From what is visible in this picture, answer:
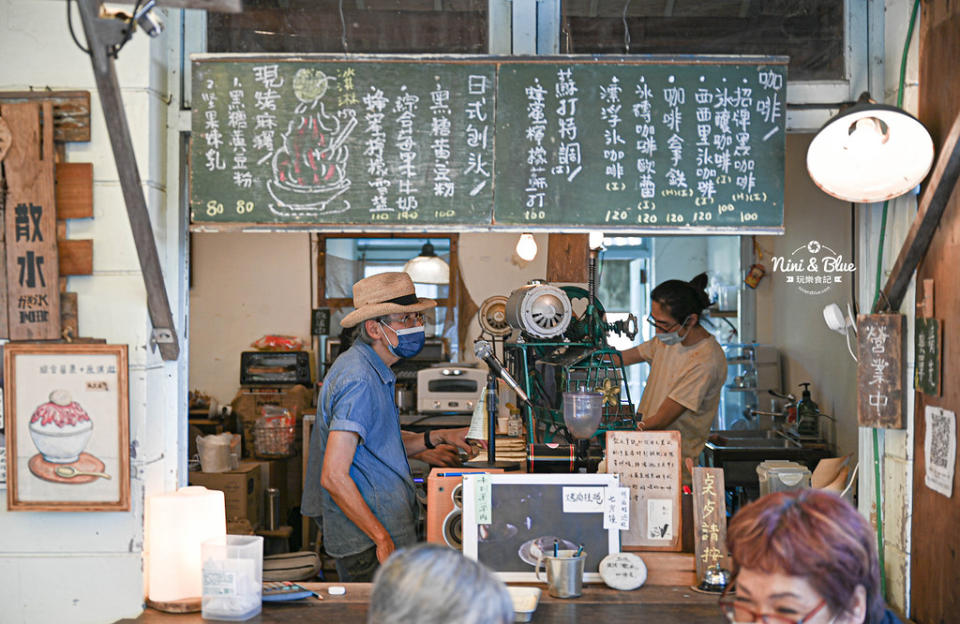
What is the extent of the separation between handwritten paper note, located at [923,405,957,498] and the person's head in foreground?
79 cm

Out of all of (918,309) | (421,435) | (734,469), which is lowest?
(734,469)

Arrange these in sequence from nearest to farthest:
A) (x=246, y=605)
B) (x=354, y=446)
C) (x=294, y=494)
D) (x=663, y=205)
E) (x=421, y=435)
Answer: (x=246, y=605)
(x=663, y=205)
(x=354, y=446)
(x=421, y=435)
(x=294, y=494)

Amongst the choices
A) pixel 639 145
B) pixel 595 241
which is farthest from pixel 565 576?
pixel 595 241

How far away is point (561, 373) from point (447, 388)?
9.25ft

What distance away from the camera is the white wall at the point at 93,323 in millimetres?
2746

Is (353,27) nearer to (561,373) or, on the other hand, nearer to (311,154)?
(311,154)

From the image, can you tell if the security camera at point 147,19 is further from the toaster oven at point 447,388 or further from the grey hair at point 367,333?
the toaster oven at point 447,388

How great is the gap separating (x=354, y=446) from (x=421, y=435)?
100cm

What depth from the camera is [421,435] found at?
4.16m

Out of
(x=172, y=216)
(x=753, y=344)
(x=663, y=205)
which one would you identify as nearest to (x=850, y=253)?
(x=663, y=205)

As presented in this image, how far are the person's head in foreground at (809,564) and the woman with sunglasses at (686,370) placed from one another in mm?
2582

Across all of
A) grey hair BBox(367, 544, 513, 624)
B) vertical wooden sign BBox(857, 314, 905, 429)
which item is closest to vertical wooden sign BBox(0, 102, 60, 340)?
grey hair BBox(367, 544, 513, 624)

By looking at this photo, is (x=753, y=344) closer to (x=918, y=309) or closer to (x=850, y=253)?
(x=850, y=253)

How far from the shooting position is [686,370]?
15.1 feet
